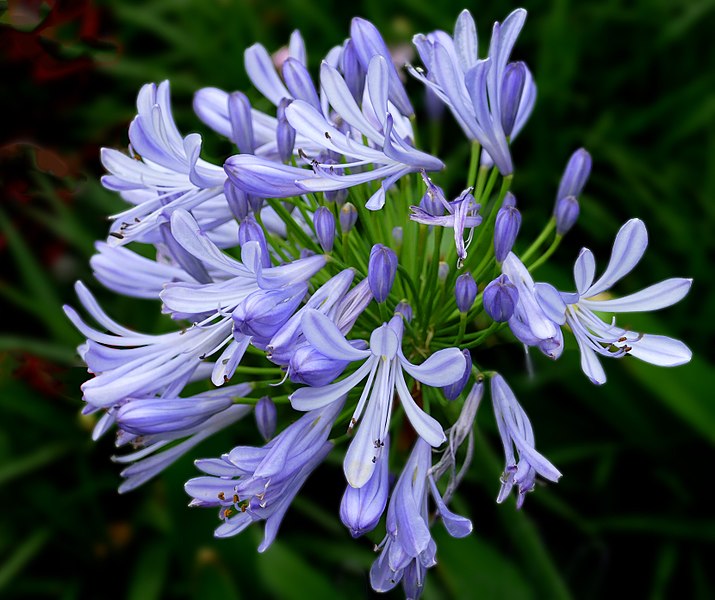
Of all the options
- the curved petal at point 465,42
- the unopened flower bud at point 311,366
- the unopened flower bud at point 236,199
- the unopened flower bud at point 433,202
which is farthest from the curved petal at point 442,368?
the curved petal at point 465,42

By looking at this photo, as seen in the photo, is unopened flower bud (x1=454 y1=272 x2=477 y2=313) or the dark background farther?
the dark background

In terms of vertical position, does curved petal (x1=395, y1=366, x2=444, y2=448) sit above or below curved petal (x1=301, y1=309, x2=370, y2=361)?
below

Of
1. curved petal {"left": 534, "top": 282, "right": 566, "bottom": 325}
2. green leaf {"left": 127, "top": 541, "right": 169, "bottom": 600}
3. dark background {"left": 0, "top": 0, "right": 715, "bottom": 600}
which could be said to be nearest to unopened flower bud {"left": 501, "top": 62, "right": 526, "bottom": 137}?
curved petal {"left": 534, "top": 282, "right": 566, "bottom": 325}

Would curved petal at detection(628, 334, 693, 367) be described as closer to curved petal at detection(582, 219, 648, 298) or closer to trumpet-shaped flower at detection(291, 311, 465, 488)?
curved petal at detection(582, 219, 648, 298)

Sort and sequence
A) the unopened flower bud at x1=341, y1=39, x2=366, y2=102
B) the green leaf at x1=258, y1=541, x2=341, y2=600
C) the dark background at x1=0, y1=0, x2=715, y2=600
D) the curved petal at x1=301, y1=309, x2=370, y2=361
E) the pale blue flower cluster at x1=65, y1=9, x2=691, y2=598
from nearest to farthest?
the curved petal at x1=301, y1=309, x2=370, y2=361 < the pale blue flower cluster at x1=65, y1=9, x2=691, y2=598 < the unopened flower bud at x1=341, y1=39, x2=366, y2=102 < the green leaf at x1=258, y1=541, x2=341, y2=600 < the dark background at x1=0, y1=0, x2=715, y2=600

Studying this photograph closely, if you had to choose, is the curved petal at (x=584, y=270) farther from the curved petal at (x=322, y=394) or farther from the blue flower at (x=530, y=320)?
the curved petal at (x=322, y=394)

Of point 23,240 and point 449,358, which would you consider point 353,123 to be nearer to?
point 449,358

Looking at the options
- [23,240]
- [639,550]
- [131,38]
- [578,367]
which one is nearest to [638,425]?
[578,367]
